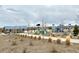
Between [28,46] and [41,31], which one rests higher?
[41,31]

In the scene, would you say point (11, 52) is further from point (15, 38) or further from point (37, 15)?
point (37, 15)

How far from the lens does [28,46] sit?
5578mm

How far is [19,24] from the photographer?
18.4 feet

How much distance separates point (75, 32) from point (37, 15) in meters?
0.62

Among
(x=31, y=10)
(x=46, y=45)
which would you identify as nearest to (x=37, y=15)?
(x=31, y=10)

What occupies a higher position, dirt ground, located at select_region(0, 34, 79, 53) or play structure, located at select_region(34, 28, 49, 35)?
play structure, located at select_region(34, 28, 49, 35)

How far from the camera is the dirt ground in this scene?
5.56 metres

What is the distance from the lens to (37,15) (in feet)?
18.5

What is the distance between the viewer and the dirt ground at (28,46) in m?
5.56

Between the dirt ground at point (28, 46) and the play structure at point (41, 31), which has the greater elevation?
the play structure at point (41, 31)
